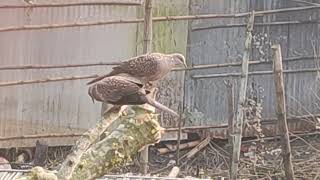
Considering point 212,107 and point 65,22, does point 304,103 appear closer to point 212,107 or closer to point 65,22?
point 212,107

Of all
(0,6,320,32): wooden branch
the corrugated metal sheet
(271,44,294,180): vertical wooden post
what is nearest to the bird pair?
the corrugated metal sheet

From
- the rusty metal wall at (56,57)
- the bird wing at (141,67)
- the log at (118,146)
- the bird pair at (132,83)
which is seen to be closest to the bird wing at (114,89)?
the bird pair at (132,83)

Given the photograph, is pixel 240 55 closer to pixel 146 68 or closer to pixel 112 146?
pixel 146 68

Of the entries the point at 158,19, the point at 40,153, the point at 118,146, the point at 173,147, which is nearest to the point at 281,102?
the point at 158,19

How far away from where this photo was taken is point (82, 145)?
2.04m

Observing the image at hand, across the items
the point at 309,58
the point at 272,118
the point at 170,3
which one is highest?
the point at 170,3

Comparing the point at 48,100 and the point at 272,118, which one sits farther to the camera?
the point at 272,118

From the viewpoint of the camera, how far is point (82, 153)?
202cm

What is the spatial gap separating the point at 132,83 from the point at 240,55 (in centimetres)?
358

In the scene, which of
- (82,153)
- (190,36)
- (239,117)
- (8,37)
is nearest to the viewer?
(82,153)

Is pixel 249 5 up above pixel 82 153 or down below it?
above

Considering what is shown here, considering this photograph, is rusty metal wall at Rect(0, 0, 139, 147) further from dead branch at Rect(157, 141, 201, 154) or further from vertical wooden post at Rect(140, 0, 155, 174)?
vertical wooden post at Rect(140, 0, 155, 174)

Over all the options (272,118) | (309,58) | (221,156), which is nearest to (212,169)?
(221,156)

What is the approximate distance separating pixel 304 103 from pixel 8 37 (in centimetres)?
227
